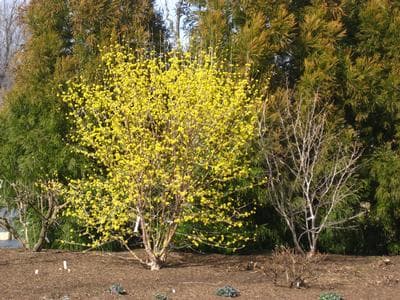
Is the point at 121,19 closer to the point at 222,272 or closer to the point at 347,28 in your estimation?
the point at 347,28

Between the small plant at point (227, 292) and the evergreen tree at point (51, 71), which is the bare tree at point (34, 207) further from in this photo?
the small plant at point (227, 292)

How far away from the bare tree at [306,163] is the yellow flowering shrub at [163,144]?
1020 mm

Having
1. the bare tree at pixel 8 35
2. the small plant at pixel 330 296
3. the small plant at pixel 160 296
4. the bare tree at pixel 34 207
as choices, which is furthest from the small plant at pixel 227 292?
the bare tree at pixel 8 35

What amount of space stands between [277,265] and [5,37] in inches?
834

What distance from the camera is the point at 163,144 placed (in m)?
8.13

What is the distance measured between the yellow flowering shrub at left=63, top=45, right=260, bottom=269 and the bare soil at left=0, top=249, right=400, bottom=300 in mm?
537

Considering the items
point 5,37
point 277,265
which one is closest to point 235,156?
point 277,265

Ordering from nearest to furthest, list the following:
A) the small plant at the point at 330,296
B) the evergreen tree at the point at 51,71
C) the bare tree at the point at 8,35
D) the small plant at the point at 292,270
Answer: the small plant at the point at 330,296
the small plant at the point at 292,270
the evergreen tree at the point at 51,71
the bare tree at the point at 8,35

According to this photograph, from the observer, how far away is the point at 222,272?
28.2 ft

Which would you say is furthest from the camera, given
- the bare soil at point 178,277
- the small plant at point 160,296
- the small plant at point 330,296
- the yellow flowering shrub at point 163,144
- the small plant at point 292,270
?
the yellow flowering shrub at point 163,144

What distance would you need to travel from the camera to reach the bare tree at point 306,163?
30.6 ft

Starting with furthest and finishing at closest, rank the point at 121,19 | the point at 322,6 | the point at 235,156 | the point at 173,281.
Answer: the point at 121,19
the point at 322,6
the point at 235,156
the point at 173,281

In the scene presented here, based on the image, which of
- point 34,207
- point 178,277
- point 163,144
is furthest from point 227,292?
point 34,207

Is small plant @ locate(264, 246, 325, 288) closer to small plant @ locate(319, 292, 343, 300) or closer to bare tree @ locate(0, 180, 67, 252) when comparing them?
small plant @ locate(319, 292, 343, 300)
